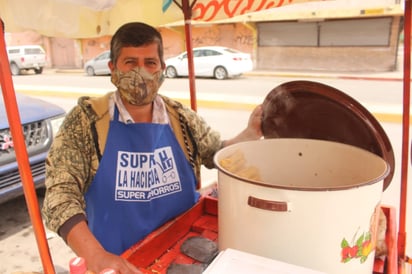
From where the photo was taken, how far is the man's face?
1.59 meters

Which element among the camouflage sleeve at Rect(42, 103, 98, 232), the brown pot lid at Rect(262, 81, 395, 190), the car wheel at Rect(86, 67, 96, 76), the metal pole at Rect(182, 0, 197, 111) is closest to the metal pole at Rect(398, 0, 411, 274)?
the brown pot lid at Rect(262, 81, 395, 190)

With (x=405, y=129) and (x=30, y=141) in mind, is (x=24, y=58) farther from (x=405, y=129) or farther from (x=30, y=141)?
(x=405, y=129)

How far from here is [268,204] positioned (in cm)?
92

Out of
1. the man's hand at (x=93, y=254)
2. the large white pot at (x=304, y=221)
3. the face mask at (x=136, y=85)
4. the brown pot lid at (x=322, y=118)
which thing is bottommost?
the man's hand at (x=93, y=254)

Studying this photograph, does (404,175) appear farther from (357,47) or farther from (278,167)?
(357,47)

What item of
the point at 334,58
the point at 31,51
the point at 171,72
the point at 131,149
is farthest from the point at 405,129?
the point at 31,51

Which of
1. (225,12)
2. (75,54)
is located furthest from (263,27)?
(225,12)

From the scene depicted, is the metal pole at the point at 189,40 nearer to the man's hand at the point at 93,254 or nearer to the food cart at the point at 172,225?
the food cart at the point at 172,225

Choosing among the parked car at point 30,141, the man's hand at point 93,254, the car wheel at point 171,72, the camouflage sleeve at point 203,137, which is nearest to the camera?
the man's hand at point 93,254

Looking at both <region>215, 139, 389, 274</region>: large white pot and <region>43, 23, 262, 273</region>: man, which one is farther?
<region>43, 23, 262, 273</region>: man

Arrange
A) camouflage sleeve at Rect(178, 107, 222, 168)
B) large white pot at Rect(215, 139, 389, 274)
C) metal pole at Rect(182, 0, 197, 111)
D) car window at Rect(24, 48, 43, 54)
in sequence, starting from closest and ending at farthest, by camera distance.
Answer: large white pot at Rect(215, 139, 389, 274) → camouflage sleeve at Rect(178, 107, 222, 168) → metal pole at Rect(182, 0, 197, 111) → car window at Rect(24, 48, 43, 54)

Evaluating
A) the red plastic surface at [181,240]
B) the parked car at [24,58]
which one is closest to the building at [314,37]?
the parked car at [24,58]

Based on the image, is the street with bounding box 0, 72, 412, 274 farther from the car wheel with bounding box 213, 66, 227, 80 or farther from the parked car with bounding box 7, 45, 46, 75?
the parked car with bounding box 7, 45, 46, 75

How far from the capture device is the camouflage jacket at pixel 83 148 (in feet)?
4.07
